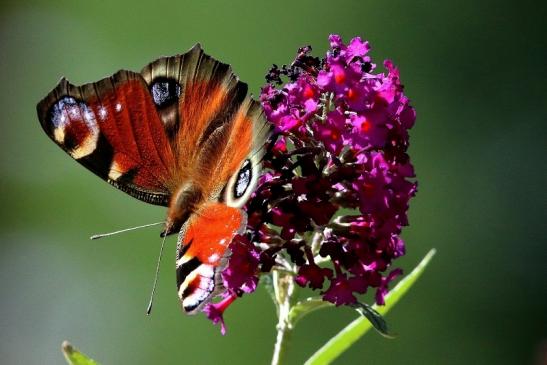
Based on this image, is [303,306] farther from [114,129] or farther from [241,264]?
[114,129]

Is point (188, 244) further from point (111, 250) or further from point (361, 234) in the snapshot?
point (111, 250)

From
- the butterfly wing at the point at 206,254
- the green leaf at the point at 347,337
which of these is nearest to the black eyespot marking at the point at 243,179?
the butterfly wing at the point at 206,254

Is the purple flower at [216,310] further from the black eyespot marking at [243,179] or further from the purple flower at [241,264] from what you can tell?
the black eyespot marking at [243,179]

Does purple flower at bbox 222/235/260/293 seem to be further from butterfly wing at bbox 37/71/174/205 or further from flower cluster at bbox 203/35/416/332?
butterfly wing at bbox 37/71/174/205

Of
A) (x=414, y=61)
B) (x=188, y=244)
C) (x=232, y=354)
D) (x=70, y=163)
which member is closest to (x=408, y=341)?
(x=232, y=354)

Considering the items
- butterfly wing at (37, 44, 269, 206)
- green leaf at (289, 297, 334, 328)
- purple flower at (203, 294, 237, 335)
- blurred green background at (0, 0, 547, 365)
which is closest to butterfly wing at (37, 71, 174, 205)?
butterfly wing at (37, 44, 269, 206)

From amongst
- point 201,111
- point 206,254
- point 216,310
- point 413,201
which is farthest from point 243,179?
point 413,201

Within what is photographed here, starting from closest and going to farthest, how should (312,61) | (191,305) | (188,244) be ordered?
(191,305), (188,244), (312,61)
